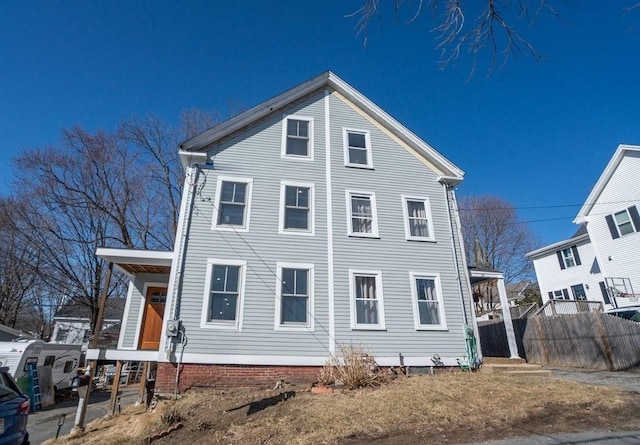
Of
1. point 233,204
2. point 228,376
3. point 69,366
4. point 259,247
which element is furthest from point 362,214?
point 69,366

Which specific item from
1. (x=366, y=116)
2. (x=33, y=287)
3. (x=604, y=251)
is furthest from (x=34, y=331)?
(x=604, y=251)

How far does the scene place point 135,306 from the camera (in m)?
10.8

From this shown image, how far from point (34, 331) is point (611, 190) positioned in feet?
142

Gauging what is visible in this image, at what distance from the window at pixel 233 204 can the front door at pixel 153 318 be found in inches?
130

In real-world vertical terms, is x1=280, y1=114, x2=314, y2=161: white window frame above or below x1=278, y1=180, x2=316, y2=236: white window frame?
above

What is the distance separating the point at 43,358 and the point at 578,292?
2856 cm

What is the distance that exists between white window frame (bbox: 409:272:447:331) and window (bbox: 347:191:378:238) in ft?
6.05

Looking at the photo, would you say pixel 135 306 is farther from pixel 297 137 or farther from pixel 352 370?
pixel 297 137

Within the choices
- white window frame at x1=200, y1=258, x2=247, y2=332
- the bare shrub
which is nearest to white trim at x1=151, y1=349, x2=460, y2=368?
the bare shrub

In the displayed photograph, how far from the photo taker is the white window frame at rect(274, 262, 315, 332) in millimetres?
9375

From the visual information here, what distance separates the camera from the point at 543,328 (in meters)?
13.6

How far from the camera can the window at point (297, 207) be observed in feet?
34.9

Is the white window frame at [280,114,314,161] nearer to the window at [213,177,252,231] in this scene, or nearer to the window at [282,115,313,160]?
the window at [282,115,313,160]

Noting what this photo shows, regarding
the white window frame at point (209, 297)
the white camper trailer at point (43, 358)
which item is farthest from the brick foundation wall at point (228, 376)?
the white camper trailer at point (43, 358)
